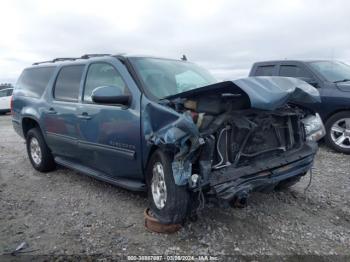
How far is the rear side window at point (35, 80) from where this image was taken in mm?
5594

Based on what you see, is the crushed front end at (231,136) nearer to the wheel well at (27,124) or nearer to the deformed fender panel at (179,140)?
the deformed fender panel at (179,140)

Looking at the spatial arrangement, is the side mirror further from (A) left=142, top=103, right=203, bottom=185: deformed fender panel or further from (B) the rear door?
(B) the rear door

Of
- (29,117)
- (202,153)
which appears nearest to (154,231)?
(202,153)

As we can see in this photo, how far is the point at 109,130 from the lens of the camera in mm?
3996

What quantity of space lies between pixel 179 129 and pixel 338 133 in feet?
15.6

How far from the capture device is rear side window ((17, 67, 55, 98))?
5.59 metres

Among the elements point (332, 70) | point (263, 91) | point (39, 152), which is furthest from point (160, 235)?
point (332, 70)

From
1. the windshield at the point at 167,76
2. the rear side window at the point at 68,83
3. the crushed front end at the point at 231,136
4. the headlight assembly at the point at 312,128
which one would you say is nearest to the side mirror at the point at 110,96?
the windshield at the point at 167,76

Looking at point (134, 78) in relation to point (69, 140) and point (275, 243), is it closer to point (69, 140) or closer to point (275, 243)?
point (69, 140)

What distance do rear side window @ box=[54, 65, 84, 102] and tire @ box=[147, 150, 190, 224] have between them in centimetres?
182

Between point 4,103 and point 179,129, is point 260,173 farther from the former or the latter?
point 4,103

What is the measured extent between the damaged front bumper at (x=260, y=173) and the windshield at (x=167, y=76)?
1.15 meters

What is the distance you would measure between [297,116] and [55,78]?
11.6ft

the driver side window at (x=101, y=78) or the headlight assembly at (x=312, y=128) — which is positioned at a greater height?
the driver side window at (x=101, y=78)
